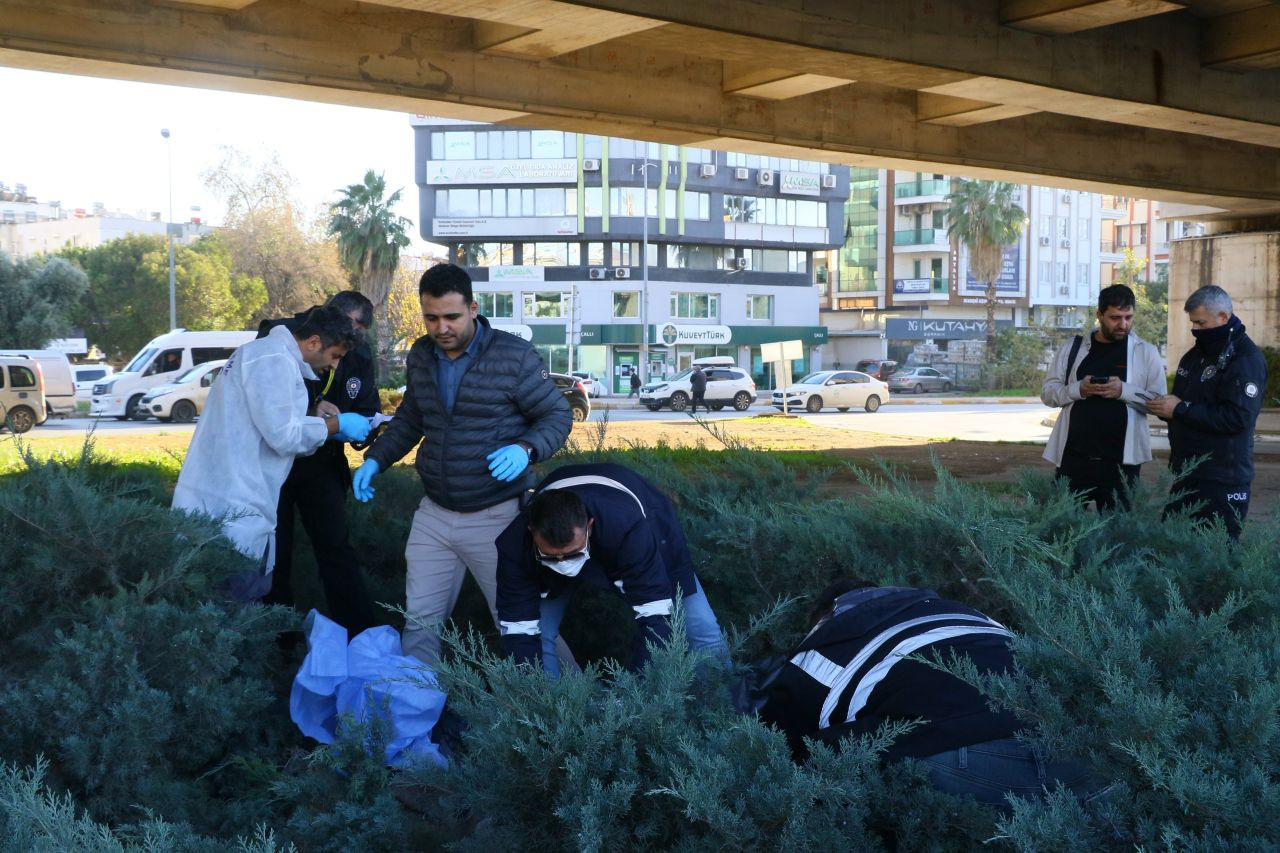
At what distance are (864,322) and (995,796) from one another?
74041mm

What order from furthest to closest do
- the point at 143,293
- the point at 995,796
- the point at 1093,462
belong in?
1. the point at 143,293
2. the point at 1093,462
3. the point at 995,796

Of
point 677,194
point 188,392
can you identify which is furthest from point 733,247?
point 188,392

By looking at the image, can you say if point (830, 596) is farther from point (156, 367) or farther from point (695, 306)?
point (695, 306)

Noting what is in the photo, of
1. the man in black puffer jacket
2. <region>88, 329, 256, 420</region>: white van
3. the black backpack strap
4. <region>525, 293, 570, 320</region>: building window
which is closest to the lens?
the man in black puffer jacket

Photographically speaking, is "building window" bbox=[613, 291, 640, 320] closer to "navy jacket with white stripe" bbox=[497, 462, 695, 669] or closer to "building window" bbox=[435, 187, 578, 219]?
"building window" bbox=[435, 187, 578, 219]

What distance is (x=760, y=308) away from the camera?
216 feet

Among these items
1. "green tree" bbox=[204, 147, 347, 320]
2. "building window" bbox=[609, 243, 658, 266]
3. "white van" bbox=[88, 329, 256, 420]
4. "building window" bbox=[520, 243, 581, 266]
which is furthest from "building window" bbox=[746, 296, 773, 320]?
"white van" bbox=[88, 329, 256, 420]

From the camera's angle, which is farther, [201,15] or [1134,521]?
[201,15]

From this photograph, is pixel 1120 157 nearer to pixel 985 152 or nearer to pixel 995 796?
pixel 985 152

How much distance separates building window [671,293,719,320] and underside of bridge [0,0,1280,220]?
46.6 metres

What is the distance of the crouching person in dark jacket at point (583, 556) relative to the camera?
143 inches

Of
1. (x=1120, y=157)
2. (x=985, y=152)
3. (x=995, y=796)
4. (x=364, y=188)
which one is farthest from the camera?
(x=364, y=188)

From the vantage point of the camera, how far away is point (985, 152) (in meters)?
15.7

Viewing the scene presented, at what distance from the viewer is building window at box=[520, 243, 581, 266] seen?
62062 mm
